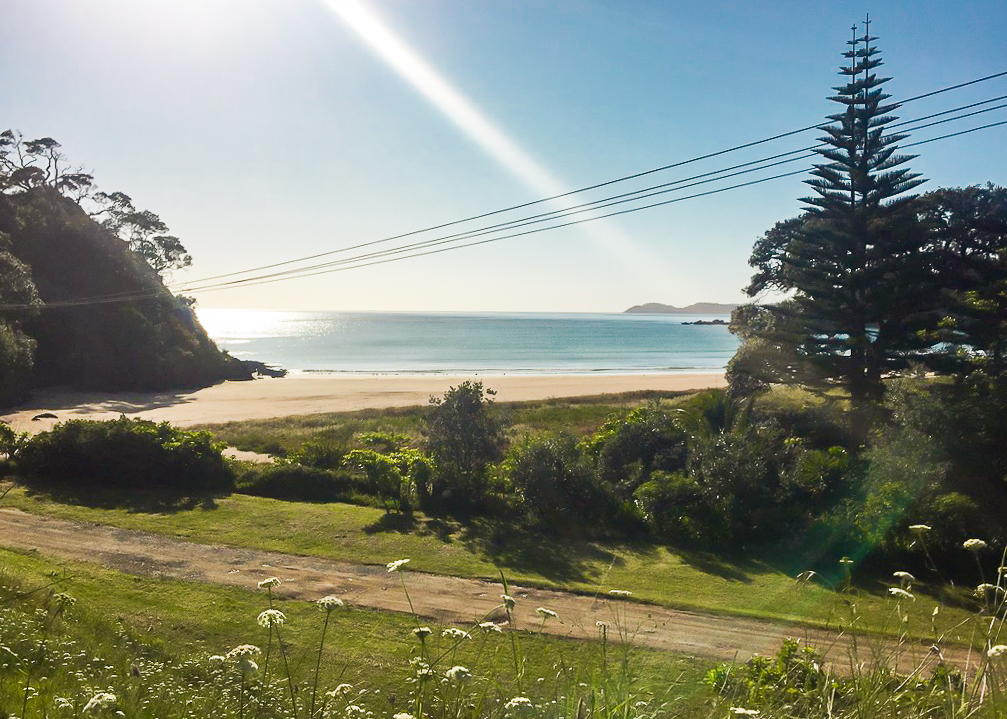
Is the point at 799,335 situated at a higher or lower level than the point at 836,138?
lower

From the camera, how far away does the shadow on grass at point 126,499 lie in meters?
11.2

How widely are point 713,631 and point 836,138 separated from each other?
14.5 meters

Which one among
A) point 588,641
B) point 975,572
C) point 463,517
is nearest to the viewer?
point 588,641

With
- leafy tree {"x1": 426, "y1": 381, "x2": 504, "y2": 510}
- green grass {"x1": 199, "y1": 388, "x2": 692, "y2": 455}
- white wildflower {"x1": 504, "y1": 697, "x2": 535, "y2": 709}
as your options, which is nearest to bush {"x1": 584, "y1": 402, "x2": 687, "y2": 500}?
leafy tree {"x1": 426, "y1": 381, "x2": 504, "y2": 510}

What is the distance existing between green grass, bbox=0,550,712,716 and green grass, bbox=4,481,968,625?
1.48 meters

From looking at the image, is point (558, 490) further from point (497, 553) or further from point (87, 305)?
point (87, 305)

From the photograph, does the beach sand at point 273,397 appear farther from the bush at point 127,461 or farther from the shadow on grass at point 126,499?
the shadow on grass at point 126,499

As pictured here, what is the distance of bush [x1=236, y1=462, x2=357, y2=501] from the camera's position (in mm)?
12438

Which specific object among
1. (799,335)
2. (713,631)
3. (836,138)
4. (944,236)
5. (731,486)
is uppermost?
(836,138)

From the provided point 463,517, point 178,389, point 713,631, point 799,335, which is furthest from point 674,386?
point 713,631

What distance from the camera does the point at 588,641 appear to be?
6.31m

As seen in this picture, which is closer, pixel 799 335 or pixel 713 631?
pixel 713 631

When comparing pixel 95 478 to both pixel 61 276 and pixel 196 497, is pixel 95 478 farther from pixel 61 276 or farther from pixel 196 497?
pixel 61 276

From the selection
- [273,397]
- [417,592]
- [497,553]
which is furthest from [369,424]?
[417,592]
